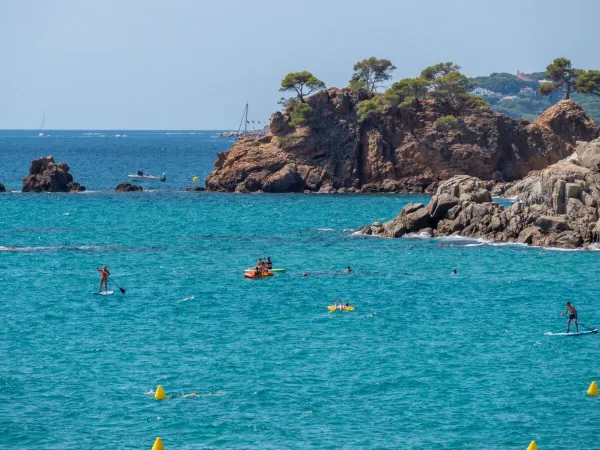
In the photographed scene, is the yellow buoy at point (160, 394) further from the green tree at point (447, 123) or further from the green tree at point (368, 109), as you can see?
the green tree at point (447, 123)

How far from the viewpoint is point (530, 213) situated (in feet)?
280

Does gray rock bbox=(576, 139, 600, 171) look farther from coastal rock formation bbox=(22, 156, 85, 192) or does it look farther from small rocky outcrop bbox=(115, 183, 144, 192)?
coastal rock formation bbox=(22, 156, 85, 192)

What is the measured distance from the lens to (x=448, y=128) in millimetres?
136125

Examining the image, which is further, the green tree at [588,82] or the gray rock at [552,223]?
the green tree at [588,82]

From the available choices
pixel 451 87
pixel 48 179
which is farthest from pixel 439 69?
pixel 48 179

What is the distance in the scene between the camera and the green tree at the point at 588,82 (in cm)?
15564

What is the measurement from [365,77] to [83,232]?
71.5 m

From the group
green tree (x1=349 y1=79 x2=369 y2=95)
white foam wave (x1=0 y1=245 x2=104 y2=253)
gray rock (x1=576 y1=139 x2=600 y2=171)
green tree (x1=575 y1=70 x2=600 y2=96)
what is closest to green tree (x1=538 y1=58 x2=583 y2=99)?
green tree (x1=575 y1=70 x2=600 y2=96)

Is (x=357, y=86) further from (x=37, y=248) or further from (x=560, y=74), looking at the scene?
(x=37, y=248)

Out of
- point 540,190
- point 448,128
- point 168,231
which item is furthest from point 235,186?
point 540,190

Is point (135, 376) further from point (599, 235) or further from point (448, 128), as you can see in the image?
point (448, 128)

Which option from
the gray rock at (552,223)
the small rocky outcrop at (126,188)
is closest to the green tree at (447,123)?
the small rocky outcrop at (126,188)

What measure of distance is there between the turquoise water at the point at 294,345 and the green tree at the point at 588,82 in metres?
80.1

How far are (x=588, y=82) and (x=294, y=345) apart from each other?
391 ft
